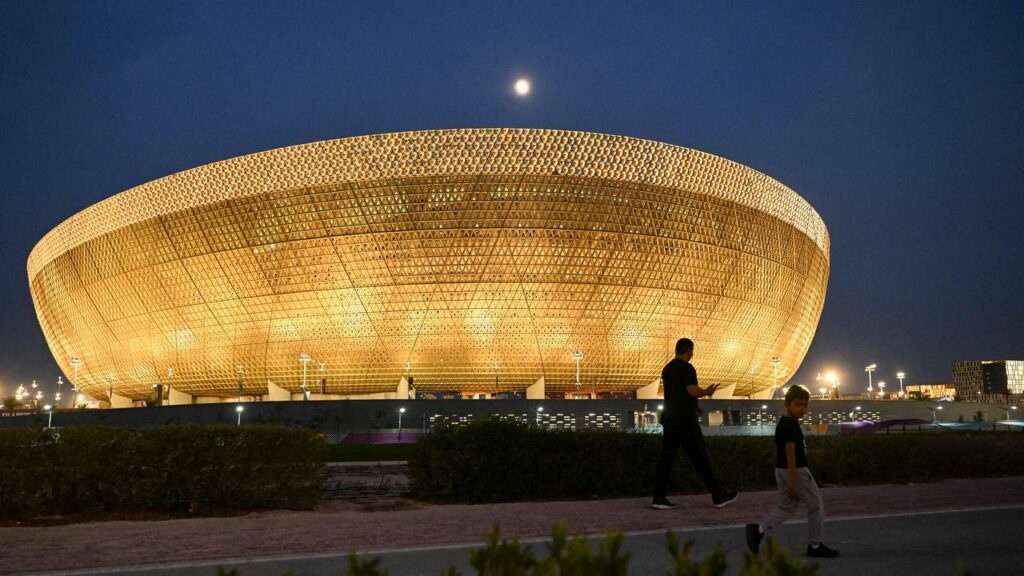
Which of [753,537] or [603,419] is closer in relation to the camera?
[753,537]

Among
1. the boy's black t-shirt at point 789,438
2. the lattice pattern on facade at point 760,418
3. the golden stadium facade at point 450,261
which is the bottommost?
the lattice pattern on facade at point 760,418

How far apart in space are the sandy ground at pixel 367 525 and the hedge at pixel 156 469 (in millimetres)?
531

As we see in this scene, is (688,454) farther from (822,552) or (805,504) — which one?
(822,552)

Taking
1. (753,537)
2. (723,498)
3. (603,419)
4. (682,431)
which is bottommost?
(603,419)

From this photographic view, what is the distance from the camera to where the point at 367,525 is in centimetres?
651

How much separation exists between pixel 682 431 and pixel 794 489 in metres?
1.94

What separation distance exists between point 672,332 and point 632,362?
2.53 m

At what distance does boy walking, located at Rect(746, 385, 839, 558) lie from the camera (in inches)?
195

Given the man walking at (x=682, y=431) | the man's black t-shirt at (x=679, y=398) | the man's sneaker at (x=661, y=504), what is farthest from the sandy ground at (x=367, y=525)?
the man's black t-shirt at (x=679, y=398)

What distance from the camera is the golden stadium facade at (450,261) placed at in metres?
35.0

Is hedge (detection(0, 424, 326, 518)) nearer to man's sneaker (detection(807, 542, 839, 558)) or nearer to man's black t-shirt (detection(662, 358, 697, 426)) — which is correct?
man's black t-shirt (detection(662, 358, 697, 426))

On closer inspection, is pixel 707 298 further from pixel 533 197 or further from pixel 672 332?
pixel 533 197

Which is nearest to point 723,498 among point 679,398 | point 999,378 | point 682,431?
point 682,431

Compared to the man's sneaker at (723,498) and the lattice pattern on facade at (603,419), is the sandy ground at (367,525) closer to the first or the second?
the man's sneaker at (723,498)
